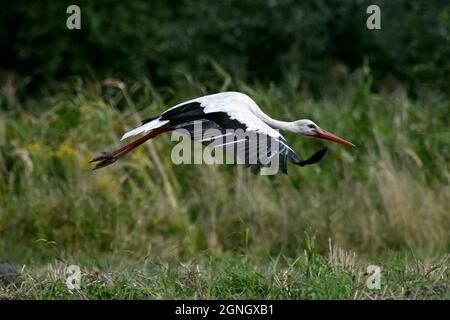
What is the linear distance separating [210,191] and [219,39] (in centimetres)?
1232

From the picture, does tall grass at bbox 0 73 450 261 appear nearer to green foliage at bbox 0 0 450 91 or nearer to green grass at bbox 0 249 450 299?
green grass at bbox 0 249 450 299

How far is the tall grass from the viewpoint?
944 centimetres

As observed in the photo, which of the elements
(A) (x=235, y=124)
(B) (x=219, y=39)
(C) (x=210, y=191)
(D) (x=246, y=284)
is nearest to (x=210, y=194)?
(C) (x=210, y=191)

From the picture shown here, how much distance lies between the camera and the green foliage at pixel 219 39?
20281 millimetres

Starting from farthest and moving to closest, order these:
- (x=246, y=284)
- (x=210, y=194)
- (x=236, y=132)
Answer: (x=210, y=194)
(x=236, y=132)
(x=246, y=284)

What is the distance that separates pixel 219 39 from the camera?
22.1 m

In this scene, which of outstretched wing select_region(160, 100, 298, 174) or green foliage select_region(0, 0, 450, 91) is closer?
outstretched wing select_region(160, 100, 298, 174)

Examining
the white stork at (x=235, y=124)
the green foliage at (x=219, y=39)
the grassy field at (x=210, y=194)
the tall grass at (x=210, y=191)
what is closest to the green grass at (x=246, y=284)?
the white stork at (x=235, y=124)

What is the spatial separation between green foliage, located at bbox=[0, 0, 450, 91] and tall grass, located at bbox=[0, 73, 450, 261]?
8.37m

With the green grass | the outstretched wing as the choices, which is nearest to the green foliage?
the outstretched wing

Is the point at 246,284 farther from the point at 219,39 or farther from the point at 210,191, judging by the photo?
the point at 219,39

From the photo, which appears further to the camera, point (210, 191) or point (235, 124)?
point (210, 191)

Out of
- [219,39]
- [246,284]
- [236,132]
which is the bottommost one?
[246,284]

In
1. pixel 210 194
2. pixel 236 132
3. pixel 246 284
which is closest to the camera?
pixel 246 284
